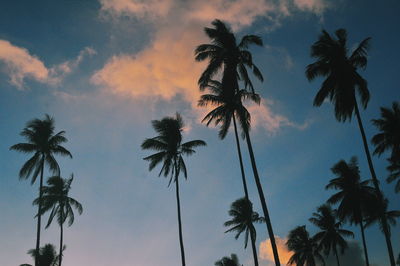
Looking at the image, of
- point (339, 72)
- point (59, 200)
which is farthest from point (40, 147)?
point (339, 72)

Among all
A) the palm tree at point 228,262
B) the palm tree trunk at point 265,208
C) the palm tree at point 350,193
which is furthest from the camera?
the palm tree at point 228,262

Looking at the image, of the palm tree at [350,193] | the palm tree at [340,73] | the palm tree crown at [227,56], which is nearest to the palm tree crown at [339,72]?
the palm tree at [340,73]

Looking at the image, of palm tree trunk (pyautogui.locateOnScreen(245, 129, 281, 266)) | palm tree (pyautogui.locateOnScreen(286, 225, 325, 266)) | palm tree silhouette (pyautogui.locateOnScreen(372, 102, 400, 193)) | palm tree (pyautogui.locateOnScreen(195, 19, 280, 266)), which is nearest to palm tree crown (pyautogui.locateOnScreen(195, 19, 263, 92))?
palm tree (pyautogui.locateOnScreen(195, 19, 280, 266))

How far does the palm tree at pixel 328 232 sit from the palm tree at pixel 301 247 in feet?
21.4

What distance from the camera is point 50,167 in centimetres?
3069

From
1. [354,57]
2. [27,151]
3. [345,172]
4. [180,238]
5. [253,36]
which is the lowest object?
[180,238]

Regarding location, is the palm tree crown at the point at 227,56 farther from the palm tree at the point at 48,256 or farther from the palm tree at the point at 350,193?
the palm tree at the point at 48,256

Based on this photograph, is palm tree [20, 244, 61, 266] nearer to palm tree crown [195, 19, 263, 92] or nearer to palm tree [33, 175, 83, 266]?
palm tree [33, 175, 83, 266]

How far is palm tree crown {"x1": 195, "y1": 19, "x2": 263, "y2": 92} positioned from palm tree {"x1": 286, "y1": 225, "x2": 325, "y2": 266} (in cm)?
4026

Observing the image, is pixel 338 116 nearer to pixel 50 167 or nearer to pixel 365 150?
pixel 365 150

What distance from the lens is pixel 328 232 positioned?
46.3m

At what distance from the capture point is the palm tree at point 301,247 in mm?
52875

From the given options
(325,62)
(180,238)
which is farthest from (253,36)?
(180,238)

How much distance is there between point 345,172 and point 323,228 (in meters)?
13.7
